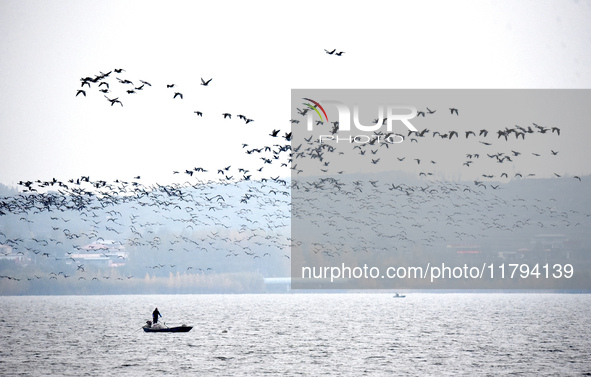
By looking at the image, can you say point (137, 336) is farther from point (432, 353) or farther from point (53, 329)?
point (432, 353)

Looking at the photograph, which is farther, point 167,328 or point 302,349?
point 167,328

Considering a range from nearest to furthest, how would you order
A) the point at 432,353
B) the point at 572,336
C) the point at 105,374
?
the point at 105,374
the point at 432,353
the point at 572,336

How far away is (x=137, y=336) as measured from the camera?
119000 mm

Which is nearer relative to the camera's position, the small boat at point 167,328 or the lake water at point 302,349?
the lake water at point 302,349

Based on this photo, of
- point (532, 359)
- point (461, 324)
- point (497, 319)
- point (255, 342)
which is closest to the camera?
point (532, 359)

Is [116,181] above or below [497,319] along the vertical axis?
above

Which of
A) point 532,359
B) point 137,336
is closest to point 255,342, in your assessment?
point 137,336

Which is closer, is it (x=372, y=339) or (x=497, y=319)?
(x=372, y=339)

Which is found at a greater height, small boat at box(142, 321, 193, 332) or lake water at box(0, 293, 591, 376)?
small boat at box(142, 321, 193, 332)

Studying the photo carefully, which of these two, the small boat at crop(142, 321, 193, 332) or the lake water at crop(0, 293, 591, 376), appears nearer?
the lake water at crop(0, 293, 591, 376)

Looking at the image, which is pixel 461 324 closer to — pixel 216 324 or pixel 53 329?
pixel 216 324

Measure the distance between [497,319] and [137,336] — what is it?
79.5 meters

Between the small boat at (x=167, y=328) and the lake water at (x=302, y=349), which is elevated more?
the small boat at (x=167, y=328)

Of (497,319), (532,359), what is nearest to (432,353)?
(532,359)
